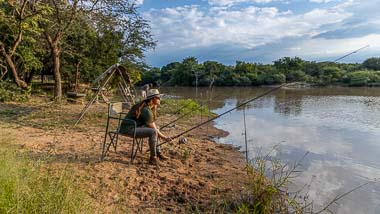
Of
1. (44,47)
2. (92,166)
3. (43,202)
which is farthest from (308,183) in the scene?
(44,47)

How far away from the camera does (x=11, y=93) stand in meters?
12.9

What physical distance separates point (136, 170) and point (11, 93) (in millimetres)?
10227

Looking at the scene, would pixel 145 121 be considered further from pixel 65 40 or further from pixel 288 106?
pixel 288 106

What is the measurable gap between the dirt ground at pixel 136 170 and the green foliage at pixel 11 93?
15.5 ft

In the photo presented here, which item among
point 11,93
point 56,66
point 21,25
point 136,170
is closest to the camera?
point 136,170

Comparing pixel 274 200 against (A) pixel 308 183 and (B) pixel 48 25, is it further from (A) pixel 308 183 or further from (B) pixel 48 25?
(B) pixel 48 25

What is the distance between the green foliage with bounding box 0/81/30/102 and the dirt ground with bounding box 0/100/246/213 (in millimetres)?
4727

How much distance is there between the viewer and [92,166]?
4918 mm

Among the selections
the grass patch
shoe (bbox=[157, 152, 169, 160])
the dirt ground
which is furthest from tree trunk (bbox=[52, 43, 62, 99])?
the grass patch

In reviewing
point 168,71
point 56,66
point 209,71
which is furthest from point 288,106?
point 168,71

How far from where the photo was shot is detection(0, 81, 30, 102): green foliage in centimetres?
1252

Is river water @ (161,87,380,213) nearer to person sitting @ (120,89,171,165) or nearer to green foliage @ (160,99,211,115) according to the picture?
green foliage @ (160,99,211,115)

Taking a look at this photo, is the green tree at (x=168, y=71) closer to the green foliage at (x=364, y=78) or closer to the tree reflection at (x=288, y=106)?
the green foliage at (x=364, y=78)

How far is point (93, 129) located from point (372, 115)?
13.7 meters
